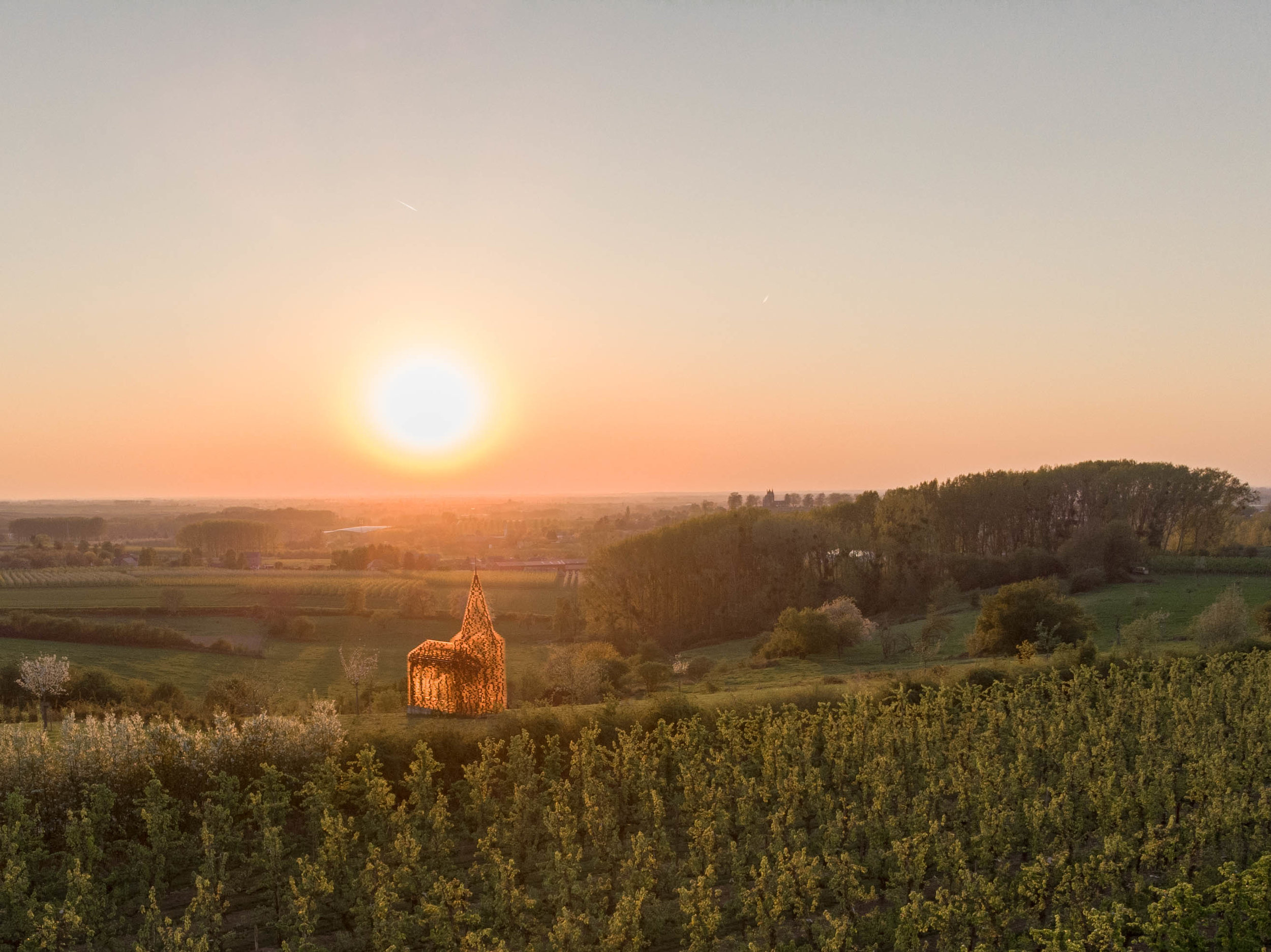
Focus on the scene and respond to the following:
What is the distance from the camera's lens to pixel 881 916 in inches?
561

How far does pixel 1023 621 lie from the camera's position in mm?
40312

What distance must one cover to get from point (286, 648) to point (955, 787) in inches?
1843

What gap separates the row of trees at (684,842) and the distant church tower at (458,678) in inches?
193

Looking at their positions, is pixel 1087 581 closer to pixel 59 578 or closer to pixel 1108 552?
pixel 1108 552

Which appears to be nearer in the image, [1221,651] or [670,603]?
[1221,651]

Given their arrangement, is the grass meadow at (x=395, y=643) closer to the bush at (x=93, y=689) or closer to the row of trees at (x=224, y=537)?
the bush at (x=93, y=689)

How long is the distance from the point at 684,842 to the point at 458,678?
35.8ft

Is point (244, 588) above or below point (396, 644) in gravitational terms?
above

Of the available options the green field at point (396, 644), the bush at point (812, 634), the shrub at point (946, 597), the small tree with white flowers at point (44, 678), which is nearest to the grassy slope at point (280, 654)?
the green field at point (396, 644)

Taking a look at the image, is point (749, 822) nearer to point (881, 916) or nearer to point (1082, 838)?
point (881, 916)

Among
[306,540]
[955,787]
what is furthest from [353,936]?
[306,540]

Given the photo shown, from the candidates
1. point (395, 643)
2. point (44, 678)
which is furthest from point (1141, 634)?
point (395, 643)

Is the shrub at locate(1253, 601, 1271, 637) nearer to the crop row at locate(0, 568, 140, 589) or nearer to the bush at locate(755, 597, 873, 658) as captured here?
the bush at locate(755, 597, 873, 658)

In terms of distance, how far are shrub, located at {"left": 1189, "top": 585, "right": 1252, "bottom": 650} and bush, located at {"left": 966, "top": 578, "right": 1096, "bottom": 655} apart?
4789 mm
